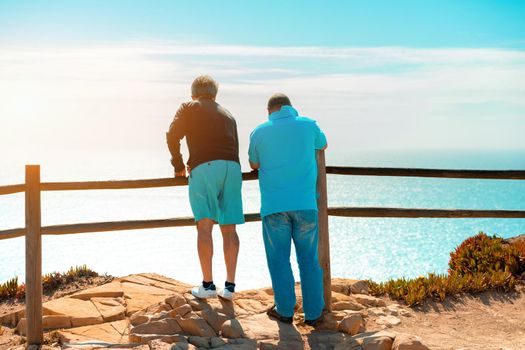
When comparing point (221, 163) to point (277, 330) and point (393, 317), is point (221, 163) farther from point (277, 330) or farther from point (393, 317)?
point (393, 317)

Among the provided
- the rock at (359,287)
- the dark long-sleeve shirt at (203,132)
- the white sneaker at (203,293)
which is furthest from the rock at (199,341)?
the rock at (359,287)

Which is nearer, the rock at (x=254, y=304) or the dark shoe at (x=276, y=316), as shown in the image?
the dark shoe at (x=276, y=316)

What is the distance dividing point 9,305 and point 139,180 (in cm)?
342

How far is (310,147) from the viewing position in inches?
259

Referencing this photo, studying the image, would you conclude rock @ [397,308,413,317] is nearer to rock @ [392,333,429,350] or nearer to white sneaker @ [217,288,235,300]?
rock @ [392,333,429,350]

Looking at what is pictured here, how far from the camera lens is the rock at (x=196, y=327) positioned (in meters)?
6.38

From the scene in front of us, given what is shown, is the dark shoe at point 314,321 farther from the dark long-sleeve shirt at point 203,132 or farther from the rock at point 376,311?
the dark long-sleeve shirt at point 203,132

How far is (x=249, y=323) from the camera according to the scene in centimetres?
661

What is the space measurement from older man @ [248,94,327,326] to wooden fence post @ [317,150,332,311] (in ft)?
1.72

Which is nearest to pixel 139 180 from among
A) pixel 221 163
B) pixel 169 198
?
pixel 221 163

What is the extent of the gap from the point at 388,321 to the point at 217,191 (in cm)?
248

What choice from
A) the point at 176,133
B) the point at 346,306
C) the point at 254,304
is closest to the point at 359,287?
the point at 346,306

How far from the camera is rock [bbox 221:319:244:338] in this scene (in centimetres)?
641

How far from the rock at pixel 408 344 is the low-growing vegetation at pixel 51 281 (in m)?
5.34
